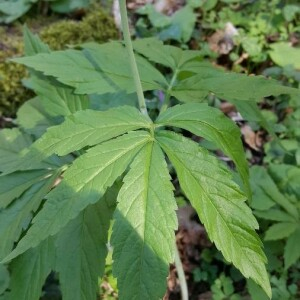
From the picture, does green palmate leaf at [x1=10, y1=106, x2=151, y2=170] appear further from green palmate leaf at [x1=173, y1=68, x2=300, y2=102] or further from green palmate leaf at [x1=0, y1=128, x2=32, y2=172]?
green palmate leaf at [x1=0, y1=128, x2=32, y2=172]

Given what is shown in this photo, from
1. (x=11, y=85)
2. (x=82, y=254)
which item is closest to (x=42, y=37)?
(x=11, y=85)

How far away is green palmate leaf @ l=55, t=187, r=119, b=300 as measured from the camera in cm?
141

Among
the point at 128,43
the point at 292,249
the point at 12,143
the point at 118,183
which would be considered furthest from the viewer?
the point at 292,249

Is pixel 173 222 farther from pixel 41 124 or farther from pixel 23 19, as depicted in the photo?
pixel 23 19

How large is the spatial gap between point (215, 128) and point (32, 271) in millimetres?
793

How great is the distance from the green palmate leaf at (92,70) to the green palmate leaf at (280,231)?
3.12 ft

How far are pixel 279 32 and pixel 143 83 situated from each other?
250cm

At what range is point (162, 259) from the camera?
3.49 ft

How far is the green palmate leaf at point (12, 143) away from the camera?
5.83ft

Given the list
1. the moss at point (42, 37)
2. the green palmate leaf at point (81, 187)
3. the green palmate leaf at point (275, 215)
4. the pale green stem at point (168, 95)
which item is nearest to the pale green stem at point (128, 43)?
the pale green stem at point (168, 95)

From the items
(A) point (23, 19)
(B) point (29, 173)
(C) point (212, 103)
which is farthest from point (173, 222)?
(A) point (23, 19)

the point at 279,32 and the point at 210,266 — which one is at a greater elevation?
the point at 279,32

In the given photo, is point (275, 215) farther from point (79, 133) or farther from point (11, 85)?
point (11, 85)

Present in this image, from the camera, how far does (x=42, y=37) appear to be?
3281 mm
